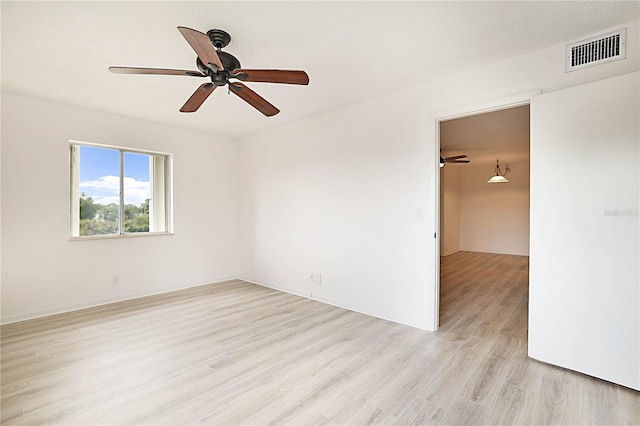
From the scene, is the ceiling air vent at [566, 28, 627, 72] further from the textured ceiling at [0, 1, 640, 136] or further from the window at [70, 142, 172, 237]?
the window at [70, 142, 172, 237]

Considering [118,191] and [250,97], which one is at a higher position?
[250,97]

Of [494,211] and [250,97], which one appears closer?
[250,97]

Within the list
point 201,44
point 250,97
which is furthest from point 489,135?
point 201,44

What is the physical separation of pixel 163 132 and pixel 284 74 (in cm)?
321

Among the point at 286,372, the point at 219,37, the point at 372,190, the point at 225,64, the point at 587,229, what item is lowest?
the point at 286,372

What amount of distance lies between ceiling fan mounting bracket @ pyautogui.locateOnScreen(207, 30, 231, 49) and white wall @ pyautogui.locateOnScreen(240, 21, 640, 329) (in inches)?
73.8

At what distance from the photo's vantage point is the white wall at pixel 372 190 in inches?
110

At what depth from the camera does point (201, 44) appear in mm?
1779

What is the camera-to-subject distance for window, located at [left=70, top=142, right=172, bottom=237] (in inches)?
158

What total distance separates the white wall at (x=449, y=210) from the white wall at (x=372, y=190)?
194 inches

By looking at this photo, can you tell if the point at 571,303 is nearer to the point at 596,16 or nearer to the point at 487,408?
the point at 487,408

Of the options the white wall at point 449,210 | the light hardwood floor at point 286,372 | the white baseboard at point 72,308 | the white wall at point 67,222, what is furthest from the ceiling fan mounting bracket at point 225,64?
the white wall at point 449,210

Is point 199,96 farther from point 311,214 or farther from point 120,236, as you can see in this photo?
point 120,236

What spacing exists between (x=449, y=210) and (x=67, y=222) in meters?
8.33
